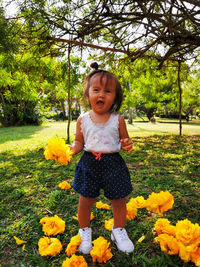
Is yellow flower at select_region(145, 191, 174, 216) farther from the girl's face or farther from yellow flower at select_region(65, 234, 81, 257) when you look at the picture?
the girl's face

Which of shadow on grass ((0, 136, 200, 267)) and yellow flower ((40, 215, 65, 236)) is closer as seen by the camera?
shadow on grass ((0, 136, 200, 267))

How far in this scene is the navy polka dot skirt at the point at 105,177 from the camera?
4.73ft

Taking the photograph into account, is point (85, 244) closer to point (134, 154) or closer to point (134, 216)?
point (134, 216)

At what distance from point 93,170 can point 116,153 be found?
239mm

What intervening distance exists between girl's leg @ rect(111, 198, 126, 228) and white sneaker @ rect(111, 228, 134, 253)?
0.05m

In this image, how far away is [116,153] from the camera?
153 cm

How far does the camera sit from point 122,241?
1.47m

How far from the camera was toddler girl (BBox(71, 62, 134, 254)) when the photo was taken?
146 cm

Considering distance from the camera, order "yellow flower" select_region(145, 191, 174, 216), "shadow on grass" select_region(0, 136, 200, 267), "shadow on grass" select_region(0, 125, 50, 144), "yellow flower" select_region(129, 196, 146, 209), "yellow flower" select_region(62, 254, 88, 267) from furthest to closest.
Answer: "shadow on grass" select_region(0, 125, 50, 144), "yellow flower" select_region(129, 196, 146, 209), "yellow flower" select_region(145, 191, 174, 216), "shadow on grass" select_region(0, 136, 200, 267), "yellow flower" select_region(62, 254, 88, 267)

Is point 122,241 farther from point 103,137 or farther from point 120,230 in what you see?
point 103,137

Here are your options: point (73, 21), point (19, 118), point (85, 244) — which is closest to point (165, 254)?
point (85, 244)

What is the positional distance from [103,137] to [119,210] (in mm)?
621

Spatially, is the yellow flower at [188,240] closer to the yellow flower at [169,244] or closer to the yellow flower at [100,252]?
the yellow flower at [169,244]

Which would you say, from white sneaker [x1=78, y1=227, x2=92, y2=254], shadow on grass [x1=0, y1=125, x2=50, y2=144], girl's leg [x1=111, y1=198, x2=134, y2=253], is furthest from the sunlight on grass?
girl's leg [x1=111, y1=198, x2=134, y2=253]
